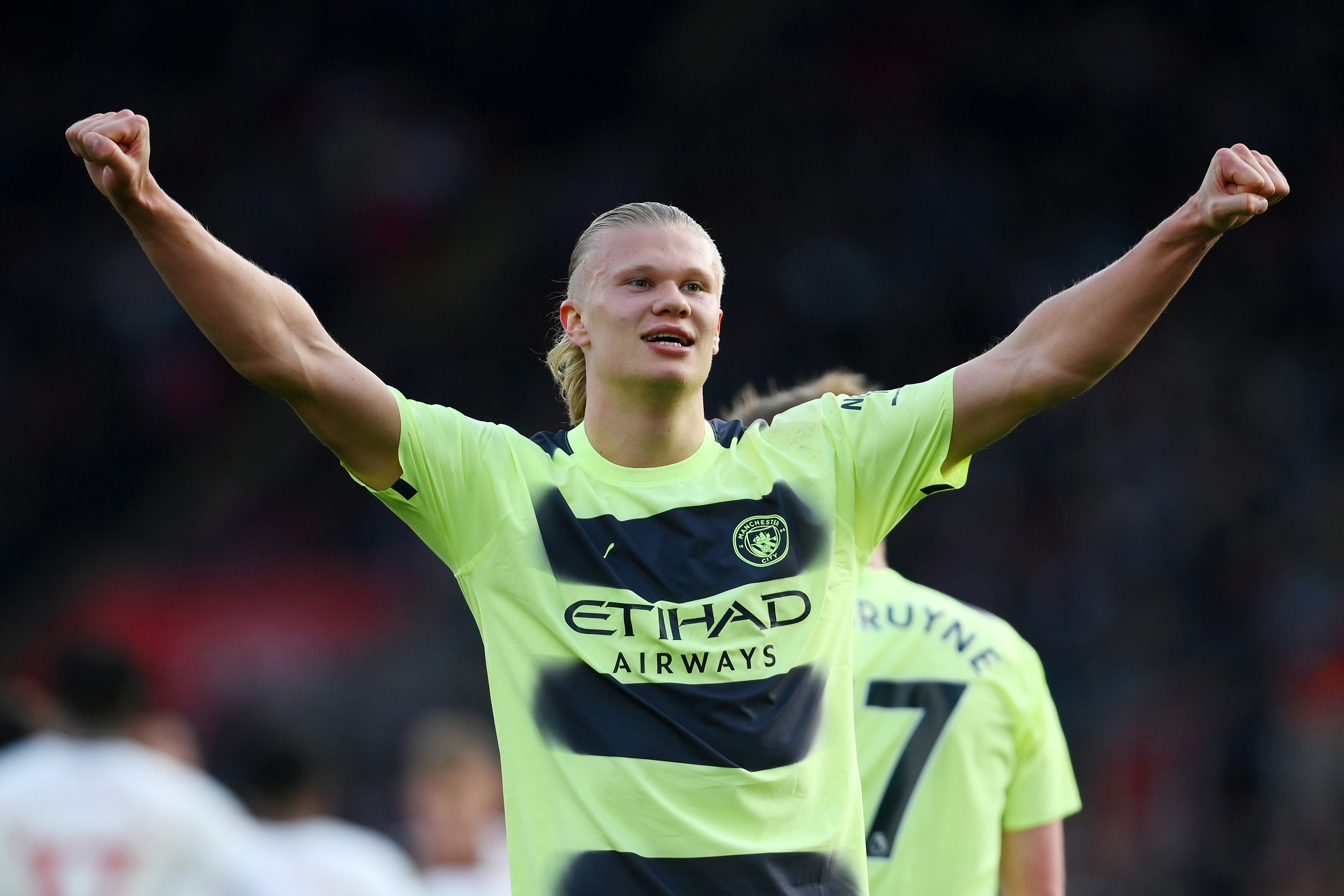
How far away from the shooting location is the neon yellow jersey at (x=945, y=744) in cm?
402

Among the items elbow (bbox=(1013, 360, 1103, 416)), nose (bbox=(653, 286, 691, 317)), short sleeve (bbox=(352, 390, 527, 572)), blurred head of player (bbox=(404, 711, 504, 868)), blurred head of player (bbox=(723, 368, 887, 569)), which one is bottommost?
blurred head of player (bbox=(404, 711, 504, 868))

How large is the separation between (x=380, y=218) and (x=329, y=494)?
3420 millimetres

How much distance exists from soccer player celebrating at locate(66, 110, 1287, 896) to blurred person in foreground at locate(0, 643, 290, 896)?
1827 millimetres

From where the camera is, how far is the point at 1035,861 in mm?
4113

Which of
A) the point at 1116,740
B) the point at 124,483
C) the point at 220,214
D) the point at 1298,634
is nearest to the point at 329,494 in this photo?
the point at 124,483

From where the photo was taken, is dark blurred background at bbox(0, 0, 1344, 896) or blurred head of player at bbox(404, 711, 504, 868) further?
dark blurred background at bbox(0, 0, 1344, 896)

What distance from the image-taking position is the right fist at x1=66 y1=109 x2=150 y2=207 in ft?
9.14

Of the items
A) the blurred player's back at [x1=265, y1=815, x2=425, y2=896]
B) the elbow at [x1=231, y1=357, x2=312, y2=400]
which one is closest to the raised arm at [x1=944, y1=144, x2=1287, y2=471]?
the elbow at [x1=231, y1=357, x2=312, y2=400]

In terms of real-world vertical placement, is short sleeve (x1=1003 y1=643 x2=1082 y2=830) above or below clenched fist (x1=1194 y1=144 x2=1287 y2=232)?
below

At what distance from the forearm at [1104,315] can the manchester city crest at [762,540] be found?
556 mm

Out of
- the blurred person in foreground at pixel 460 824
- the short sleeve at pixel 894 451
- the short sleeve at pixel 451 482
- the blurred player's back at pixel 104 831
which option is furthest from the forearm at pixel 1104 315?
the blurred person in foreground at pixel 460 824

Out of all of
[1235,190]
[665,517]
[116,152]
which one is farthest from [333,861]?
[1235,190]

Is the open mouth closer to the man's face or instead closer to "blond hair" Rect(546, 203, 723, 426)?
the man's face

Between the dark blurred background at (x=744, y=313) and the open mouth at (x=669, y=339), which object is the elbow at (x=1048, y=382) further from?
the dark blurred background at (x=744, y=313)
